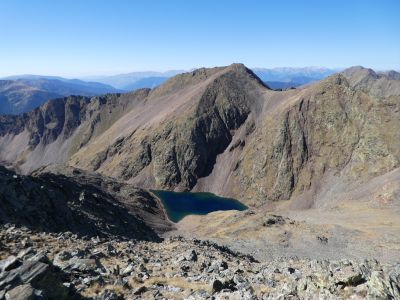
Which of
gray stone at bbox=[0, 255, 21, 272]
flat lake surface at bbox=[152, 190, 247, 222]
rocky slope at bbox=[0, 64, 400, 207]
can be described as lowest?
flat lake surface at bbox=[152, 190, 247, 222]

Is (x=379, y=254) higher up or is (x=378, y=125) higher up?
(x=378, y=125)

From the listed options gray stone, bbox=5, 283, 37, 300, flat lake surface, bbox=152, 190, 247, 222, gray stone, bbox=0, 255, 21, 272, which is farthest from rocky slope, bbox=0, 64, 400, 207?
gray stone, bbox=5, 283, 37, 300

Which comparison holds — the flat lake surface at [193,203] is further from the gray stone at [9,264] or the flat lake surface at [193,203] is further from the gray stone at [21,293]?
the gray stone at [21,293]

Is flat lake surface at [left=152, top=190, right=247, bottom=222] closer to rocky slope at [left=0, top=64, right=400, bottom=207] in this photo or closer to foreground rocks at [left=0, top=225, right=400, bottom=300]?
rocky slope at [left=0, top=64, right=400, bottom=207]

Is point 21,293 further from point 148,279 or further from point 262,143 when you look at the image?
point 262,143

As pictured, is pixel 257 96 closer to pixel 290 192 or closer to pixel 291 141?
pixel 291 141

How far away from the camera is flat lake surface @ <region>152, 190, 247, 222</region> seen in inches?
5153

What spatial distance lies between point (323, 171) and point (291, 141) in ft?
58.4

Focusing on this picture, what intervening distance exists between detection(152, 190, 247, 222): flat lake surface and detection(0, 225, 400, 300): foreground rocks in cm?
9303

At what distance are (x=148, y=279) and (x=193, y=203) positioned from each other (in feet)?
397

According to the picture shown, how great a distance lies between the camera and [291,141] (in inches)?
5856

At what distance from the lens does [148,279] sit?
2352 centimetres

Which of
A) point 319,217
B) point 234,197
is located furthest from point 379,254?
point 234,197

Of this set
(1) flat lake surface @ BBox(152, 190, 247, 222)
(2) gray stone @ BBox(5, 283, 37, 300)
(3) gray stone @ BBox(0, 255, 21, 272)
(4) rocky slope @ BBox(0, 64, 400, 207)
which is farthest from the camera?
(4) rocky slope @ BBox(0, 64, 400, 207)
